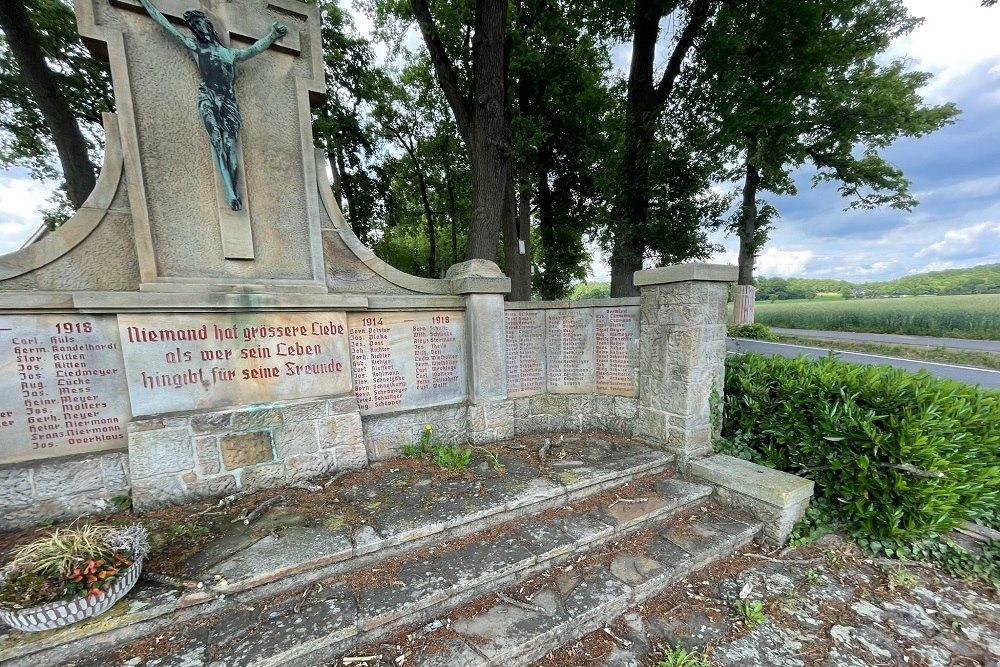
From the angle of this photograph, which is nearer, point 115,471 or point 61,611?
point 61,611

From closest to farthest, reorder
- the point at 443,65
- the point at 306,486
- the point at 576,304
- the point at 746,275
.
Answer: the point at 306,486
the point at 576,304
the point at 443,65
the point at 746,275

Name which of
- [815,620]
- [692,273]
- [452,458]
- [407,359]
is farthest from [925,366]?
[407,359]

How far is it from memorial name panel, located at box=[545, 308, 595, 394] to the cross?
2.58m

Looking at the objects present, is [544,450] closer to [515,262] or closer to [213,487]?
[213,487]

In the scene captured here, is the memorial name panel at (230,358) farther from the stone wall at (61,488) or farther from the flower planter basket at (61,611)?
the flower planter basket at (61,611)

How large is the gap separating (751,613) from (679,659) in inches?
26.9

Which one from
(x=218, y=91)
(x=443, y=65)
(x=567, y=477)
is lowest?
(x=567, y=477)

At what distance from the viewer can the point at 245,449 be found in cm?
289

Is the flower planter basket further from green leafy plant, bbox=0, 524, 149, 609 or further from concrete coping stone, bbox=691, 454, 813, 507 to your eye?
concrete coping stone, bbox=691, 454, 813, 507

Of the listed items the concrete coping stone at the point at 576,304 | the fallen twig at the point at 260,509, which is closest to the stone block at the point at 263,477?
the fallen twig at the point at 260,509

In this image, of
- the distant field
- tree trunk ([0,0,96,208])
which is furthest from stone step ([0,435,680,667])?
the distant field

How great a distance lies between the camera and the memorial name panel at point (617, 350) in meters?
3.89

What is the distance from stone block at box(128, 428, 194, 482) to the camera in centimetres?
256

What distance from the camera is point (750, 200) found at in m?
14.8
